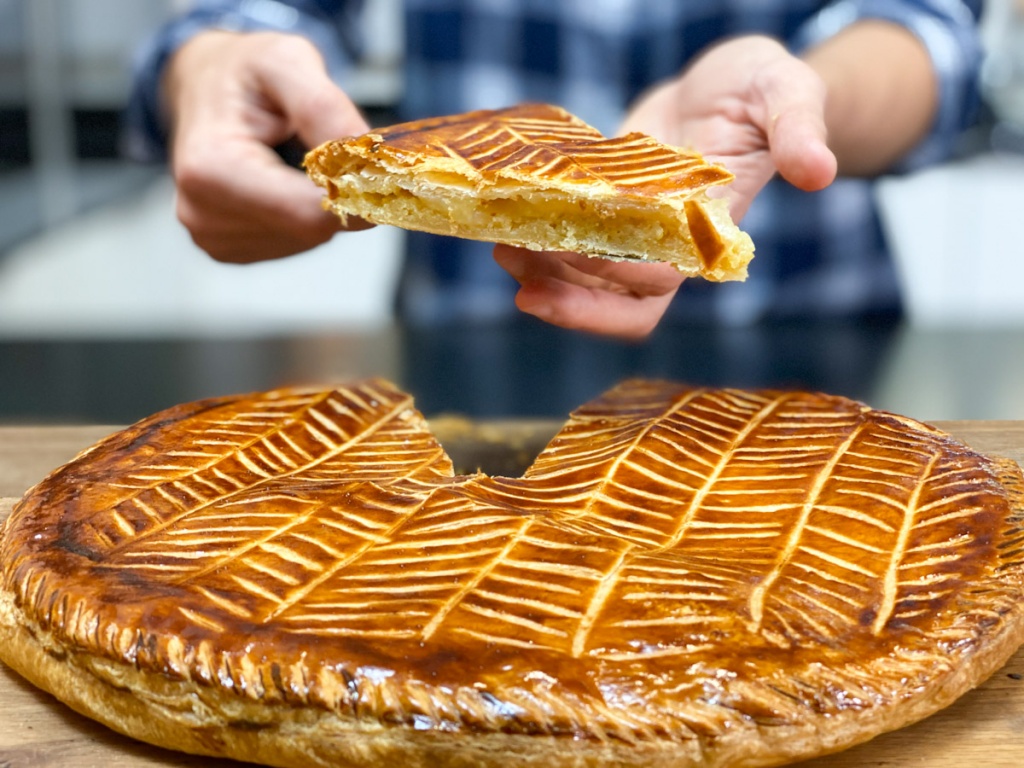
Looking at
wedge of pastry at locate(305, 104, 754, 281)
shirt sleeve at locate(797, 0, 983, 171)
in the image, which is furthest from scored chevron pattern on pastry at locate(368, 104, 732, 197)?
shirt sleeve at locate(797, 0, 983, 171)

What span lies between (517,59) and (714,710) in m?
3.17

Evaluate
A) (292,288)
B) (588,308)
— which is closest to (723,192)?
(588,308)

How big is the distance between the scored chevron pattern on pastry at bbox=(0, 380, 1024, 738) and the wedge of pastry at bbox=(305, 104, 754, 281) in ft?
1.30

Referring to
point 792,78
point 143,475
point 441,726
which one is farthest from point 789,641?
point 792,78

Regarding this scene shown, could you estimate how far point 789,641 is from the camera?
148 centimetres

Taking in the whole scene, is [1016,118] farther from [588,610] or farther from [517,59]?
[588,610]

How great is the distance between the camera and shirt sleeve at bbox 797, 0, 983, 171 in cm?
372

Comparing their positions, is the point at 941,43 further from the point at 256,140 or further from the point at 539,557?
the point at 539,557

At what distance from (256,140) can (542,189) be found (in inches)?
48.5

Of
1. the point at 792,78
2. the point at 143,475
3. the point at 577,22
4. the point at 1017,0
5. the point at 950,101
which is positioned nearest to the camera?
the point at 143,475

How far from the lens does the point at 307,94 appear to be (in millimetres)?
2834

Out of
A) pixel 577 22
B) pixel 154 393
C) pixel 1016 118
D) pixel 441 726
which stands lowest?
pixel 154 393

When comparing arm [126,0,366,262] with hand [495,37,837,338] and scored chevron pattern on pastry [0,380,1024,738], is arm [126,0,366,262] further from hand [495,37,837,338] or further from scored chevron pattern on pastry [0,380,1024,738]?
scored chevron pattern on pastry [0,380,1024,738]

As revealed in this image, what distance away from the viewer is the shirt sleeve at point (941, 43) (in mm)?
3719
